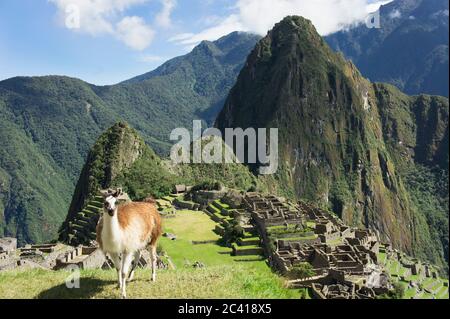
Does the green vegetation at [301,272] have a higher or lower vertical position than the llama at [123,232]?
lower

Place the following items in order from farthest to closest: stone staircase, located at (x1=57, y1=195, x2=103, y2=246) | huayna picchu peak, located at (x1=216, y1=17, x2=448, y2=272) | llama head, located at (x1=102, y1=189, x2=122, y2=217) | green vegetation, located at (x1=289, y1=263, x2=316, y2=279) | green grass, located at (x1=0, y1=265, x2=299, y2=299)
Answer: huayna picchu peak, located at (x1=216, y1=17, x2=448, y2=272)
stone staircase, located at (x1=57, y1=195, x2=103, y2=246)
green vegetation, located at (x1=289, y1=263, x2=316, y2=279)
green grass, located at (x1=0, y1=265, x2=299, y2=299)
llama head, located at (x1=102, y1=189, x2=122, y2=217)

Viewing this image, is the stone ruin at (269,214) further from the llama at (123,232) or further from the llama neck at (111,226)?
the llama neck at (111,226)

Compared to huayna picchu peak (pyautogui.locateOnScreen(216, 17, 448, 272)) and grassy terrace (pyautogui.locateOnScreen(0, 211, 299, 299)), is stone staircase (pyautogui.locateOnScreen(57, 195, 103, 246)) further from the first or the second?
huayna picchu peak (pyautogui.locateOnScreen(216, 17, 448, 272))

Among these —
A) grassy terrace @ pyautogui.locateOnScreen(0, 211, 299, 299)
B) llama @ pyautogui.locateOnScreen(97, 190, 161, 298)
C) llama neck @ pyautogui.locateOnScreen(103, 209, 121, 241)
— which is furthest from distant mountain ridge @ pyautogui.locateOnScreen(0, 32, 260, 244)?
llama neck @ pyautogui.locateOnScreen(103, 209, 121, 241)

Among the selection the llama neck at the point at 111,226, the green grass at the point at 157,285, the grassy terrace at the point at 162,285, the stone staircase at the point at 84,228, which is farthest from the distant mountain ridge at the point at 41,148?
the llama neck at the point at 111,226

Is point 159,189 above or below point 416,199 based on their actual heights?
above

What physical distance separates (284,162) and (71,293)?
109 metres

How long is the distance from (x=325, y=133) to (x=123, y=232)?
124609 millimetres

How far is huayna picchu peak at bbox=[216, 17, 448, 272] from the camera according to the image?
398 feet

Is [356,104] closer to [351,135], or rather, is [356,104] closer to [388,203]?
[351,135]

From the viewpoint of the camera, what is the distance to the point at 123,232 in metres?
7.01

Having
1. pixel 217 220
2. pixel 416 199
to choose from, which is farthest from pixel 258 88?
pixel 217 220

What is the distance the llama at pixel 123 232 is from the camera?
6688 millimetres

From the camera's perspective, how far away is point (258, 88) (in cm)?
13462
